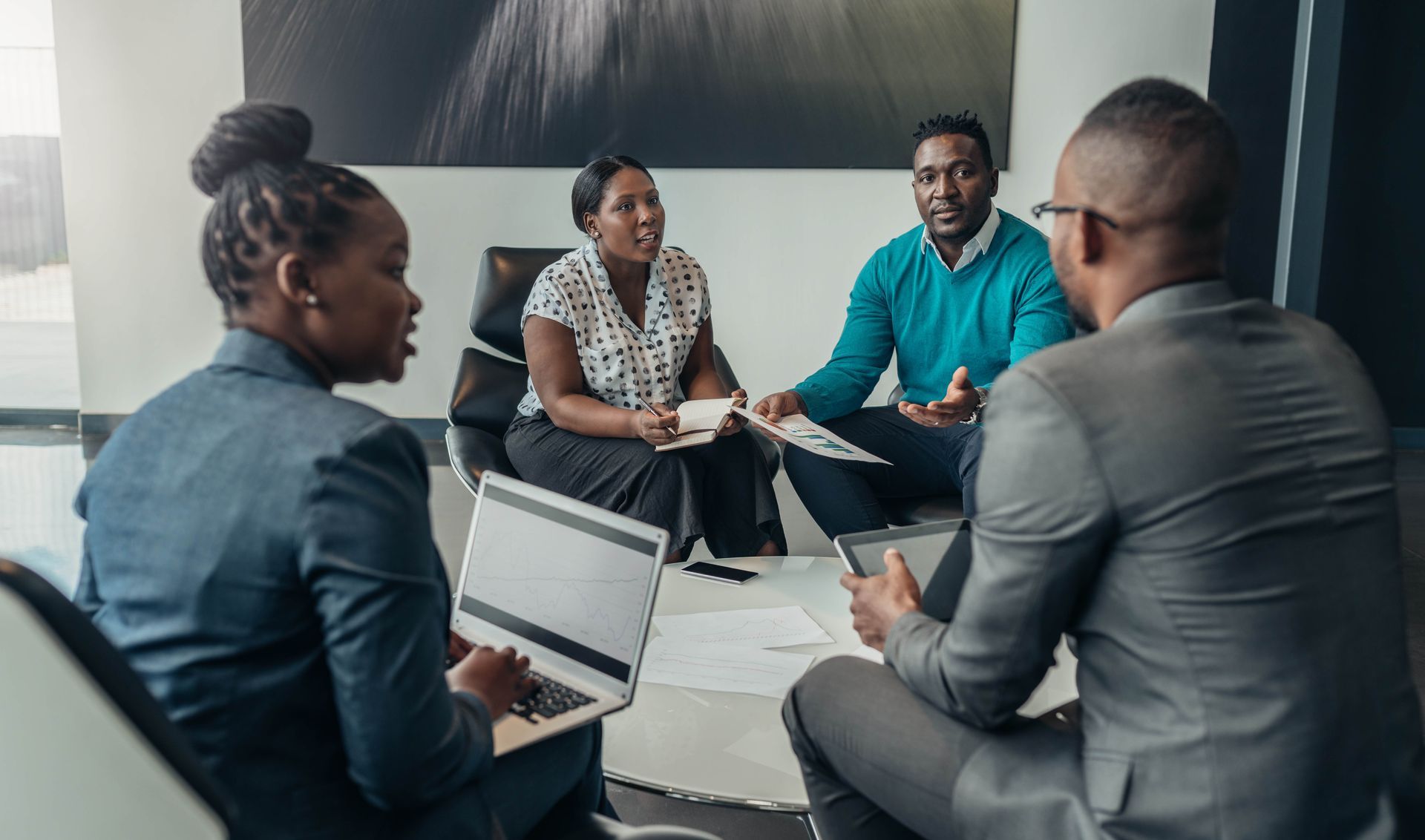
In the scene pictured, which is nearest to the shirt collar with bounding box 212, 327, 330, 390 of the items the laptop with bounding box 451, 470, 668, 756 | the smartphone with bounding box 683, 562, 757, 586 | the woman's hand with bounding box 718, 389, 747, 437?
the laptop with bounding box 451, 470, 668, 756

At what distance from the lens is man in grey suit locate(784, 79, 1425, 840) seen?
36.3 inches

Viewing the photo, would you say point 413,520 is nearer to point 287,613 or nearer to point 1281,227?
point 287,613

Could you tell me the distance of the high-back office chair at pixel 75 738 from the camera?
64cm

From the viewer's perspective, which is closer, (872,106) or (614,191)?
(614,191)

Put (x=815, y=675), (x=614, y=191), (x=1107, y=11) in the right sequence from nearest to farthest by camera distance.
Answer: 1. (x=815, y=675)
2. (x=614, y=191)
3. (x=1107, y=11)

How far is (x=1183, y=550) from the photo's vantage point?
3.02 feet

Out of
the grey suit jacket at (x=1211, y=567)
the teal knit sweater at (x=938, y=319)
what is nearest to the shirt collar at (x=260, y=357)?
the grey suit jacket at (x=1211, y=567)

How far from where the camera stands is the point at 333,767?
0.95 metres

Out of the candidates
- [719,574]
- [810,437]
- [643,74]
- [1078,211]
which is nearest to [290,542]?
[1078,211]

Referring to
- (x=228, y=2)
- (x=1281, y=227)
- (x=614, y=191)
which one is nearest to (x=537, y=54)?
(x=228, y=2)

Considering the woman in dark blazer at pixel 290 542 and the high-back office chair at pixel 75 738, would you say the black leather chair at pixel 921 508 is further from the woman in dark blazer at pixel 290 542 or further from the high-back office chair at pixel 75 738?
the high-back office chair at pixel 75 738

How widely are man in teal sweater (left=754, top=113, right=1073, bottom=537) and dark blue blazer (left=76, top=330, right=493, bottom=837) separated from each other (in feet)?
5.20

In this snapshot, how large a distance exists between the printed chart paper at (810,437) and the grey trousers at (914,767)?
870 mm

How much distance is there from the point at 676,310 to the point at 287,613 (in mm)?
1890
